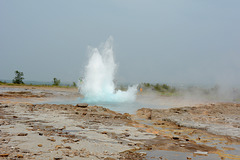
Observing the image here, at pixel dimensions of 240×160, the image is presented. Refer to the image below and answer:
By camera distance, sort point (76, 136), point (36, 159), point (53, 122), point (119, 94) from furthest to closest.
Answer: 1. point (119, 94)
2. point (53, 122)
3. point (76, 136)
4. point (36, 159)

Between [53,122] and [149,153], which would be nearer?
[149,153]

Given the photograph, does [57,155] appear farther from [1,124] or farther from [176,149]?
[1,124]

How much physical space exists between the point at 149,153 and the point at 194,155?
4.67 ft

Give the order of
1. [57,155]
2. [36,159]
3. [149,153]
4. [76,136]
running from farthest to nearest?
[76,136] → [149,153] → [57,155] → [36,159]

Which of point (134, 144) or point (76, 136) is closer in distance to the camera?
point (134, 144)

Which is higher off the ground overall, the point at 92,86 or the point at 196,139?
the point at 92,86

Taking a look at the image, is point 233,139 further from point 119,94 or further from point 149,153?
point 119,94

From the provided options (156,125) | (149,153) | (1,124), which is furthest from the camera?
(156,125)

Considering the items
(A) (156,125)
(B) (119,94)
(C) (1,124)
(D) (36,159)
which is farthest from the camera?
(B) (119,94)

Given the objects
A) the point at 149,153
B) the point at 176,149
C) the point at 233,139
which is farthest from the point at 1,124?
the point at 233,139

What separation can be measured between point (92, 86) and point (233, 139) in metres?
24.4

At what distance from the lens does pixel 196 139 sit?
924cm

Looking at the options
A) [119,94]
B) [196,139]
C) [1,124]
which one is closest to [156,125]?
[196,139]

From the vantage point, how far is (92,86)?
32.2 metres
